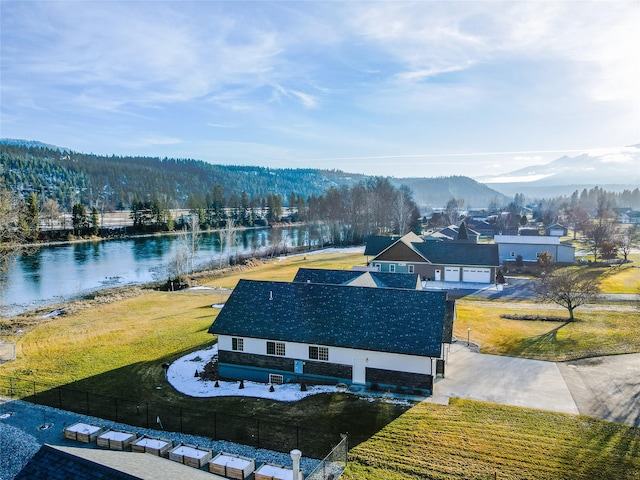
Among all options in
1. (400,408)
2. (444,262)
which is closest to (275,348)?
(400,408)

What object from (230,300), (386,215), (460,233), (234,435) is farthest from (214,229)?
(234,435)

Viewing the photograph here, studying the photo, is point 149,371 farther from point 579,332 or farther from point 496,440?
point 579,332

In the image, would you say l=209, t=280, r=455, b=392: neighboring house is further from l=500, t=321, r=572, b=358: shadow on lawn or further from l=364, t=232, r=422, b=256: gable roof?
l=364, t=232, r=422, b=256: gable roof

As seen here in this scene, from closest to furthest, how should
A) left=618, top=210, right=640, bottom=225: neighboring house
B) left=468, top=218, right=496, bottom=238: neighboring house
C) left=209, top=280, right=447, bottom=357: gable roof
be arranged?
left=209, top=280, right=447, bottom=357: gable roof
left=468, top=218, right=496, bottom=238: neighboring house
left=618, top=210, right=640, bottom=225: neighboring house

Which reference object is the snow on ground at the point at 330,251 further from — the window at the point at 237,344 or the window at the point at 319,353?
the window at the point at 319,353

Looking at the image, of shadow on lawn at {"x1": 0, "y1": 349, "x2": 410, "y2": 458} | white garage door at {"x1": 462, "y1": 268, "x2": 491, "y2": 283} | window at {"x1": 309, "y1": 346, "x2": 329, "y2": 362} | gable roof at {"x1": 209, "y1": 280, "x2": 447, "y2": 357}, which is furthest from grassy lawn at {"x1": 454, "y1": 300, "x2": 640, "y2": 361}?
shadow on lawn at {"x1": 0, "y1": 349, "x2": 410, "y2": 458}

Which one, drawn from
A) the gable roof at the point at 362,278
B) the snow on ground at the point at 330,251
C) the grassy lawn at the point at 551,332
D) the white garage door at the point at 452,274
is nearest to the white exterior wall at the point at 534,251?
the white garage door at the point at 452,274
